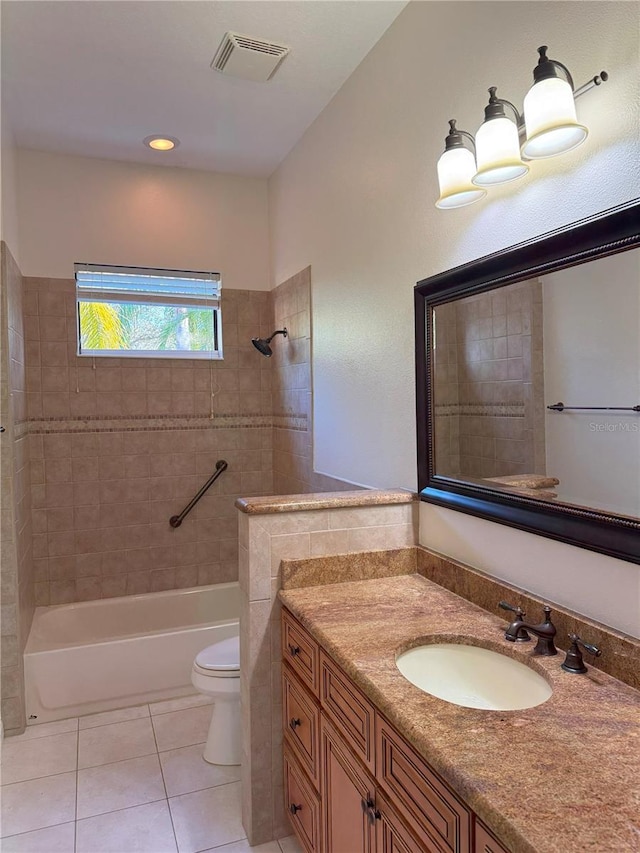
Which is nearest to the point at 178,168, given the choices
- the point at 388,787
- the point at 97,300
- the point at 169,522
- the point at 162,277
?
the point at 162,277

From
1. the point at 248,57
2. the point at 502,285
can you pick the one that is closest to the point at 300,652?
the point at 502,285

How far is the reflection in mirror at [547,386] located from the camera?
1254 millimetres

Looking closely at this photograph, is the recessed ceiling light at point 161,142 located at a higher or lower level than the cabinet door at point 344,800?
higher

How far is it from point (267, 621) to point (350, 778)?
593 millimetres

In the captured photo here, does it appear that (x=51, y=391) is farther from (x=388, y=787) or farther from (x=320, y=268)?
(x=388, y=787)

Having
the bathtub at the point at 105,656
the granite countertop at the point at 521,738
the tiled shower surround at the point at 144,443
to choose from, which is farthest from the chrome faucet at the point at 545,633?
the bathtub at the point at 105,656

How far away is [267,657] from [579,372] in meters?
1.31

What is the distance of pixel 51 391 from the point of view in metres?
3.30

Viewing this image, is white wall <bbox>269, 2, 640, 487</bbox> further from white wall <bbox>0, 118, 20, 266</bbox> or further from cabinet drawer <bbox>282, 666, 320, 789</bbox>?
white wall <bbox>0, 118, 20, 266</bbox>

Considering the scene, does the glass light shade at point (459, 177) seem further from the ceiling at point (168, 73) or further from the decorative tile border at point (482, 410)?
the ceiling at point (168, 73)

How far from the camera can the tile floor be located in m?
1.96

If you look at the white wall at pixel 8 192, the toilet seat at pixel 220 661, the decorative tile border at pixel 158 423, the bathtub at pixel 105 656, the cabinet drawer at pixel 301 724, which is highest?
the white wall at pixel 8 192

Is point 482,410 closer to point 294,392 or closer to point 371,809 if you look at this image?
point 371,809

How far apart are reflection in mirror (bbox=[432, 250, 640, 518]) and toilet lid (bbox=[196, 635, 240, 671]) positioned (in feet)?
4.13
